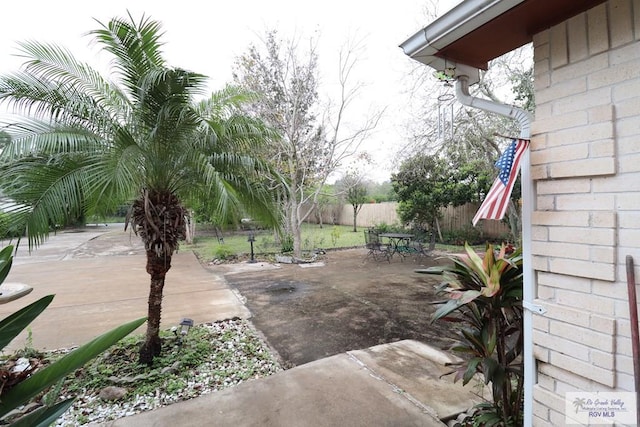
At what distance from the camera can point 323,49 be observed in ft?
31.1

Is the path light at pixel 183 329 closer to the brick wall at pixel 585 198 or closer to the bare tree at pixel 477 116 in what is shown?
the brick wall at pixel 585 198

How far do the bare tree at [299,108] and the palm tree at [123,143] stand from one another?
18.2 feet

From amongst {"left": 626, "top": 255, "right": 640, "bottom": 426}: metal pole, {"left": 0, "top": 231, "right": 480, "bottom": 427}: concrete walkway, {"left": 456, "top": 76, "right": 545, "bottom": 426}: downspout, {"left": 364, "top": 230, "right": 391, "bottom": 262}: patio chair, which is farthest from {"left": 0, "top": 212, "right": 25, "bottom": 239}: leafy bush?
{"left": 364, "top": 230, "right": 391, "bottom": 262}: patio chair

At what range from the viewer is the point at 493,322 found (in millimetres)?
1958

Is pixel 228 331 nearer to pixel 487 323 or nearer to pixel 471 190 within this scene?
pixel 487 323

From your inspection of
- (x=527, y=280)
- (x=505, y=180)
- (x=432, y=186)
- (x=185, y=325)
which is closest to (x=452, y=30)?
(x=505, y=180)

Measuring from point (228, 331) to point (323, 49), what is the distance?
28.7 ft

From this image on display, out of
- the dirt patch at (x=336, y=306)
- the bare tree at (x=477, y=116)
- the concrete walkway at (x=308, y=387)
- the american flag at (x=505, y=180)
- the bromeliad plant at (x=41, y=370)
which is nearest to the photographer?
the bromeliad plant at (x=41, y=370)

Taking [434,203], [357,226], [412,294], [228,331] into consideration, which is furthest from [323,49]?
[357,226]

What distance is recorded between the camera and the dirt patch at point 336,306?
382 centimetres

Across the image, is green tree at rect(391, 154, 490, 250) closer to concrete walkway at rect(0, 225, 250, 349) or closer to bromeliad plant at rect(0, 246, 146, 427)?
concrete walkway at rect(0, 225, 250, 349)

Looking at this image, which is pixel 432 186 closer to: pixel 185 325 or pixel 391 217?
pixel 391 217

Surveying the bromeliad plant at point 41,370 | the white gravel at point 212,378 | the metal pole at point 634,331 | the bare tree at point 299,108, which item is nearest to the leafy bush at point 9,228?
the white gravel at point 212,378

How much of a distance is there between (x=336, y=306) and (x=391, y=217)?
40.9 ft
